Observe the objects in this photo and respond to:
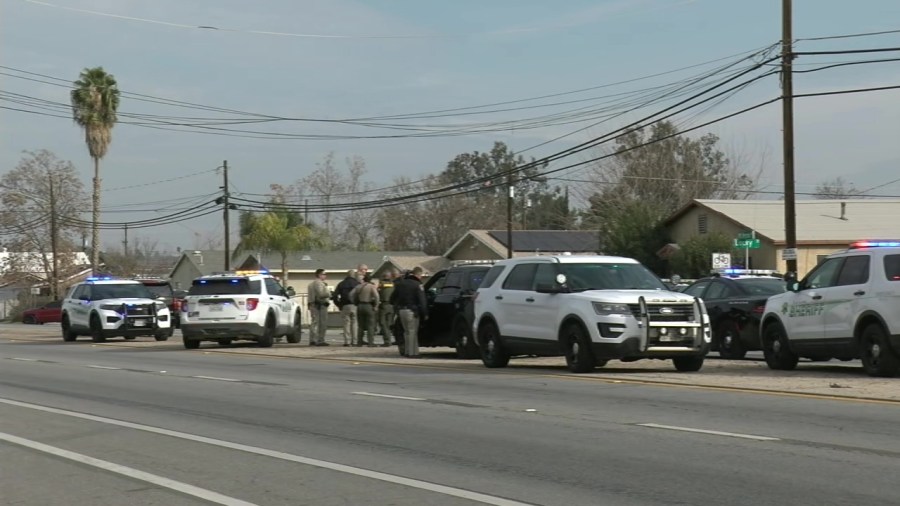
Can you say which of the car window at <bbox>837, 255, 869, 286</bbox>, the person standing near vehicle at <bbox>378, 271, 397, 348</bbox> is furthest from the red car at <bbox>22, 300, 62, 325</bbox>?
the car window at <bbox>837, 255, 869, 286</bbox>

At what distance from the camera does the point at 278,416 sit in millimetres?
13570

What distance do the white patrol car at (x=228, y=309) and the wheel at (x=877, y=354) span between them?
605 inches

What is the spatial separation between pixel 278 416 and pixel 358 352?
1300 centimetres

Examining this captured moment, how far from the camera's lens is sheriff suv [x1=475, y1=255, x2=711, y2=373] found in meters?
18.0

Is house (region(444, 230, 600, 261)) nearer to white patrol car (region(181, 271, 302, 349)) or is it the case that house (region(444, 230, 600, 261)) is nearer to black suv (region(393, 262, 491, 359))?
white patrol car (region(181, 271, 302, 349))

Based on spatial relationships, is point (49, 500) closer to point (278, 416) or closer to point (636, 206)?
point (278, 416)

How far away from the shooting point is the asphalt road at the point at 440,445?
28.3 feet

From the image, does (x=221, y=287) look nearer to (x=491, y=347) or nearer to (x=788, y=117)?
(x=491, y=347)

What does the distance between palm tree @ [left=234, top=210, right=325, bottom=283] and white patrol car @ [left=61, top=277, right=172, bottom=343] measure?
23132mm

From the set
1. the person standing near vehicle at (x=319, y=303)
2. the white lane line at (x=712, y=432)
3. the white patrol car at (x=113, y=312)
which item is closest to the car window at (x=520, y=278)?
the white lane line at (x=712, y=432)

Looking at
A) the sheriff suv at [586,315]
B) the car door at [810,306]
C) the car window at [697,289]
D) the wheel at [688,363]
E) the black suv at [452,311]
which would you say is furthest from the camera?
the car window at [697,289]

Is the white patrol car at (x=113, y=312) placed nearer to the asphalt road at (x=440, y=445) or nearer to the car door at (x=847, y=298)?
the asphalt road at (x=440, y=445)

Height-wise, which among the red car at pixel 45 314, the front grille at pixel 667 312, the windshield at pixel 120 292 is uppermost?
the windshield at pixel 120 292

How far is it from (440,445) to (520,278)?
9.55 m
